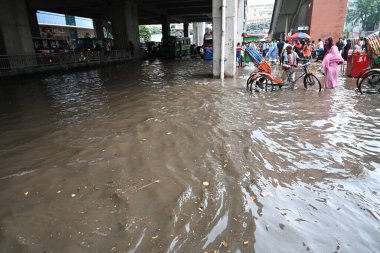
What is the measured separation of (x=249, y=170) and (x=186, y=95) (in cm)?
653

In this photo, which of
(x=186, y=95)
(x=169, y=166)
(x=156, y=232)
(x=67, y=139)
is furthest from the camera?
(x=186, y=95)

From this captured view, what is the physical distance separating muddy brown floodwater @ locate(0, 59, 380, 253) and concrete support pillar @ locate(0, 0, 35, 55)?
42.6 feet

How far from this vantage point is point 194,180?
4.09 m

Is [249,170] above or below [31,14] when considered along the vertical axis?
below

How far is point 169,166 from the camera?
4.55m

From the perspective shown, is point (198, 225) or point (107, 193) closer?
point (198, 225)

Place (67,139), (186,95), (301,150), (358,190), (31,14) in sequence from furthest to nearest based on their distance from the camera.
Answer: (31,14)
(186,95)
(67,139)
(301,150)
(358,190)

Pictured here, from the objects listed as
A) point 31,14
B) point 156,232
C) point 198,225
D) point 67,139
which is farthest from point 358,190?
point 31,14

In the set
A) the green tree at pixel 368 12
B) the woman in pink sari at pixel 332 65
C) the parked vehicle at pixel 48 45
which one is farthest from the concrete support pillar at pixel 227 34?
the green tree at pixel 368 12

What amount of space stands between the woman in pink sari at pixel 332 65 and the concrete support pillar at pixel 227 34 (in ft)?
17.4

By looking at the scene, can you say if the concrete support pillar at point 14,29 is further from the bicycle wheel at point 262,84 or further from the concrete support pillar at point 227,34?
the bicycle wheel at point 262,84

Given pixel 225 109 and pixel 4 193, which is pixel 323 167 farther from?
pixel 4 193

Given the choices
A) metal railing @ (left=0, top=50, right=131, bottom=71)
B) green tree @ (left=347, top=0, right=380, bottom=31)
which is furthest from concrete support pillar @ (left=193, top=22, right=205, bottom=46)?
green tree @ (left=347, top=0, right=380, bottom=31)

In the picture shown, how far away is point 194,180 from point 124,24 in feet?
97.3
